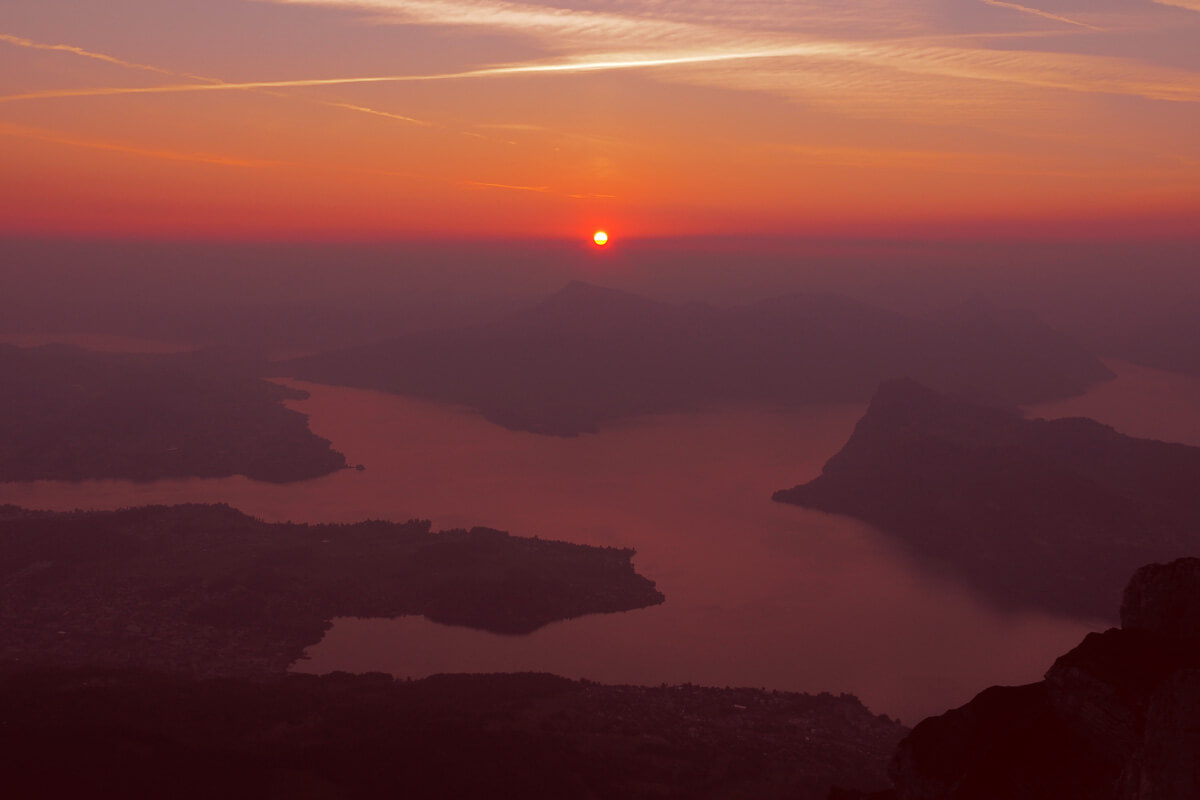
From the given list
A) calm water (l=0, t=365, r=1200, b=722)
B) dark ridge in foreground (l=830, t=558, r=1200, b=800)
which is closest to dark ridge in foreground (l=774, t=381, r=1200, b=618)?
calm water (l=0, t=365, r=1200, b=722)

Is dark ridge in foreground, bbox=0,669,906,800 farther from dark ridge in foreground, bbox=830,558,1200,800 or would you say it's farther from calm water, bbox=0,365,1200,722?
dark ridge in foreground, bbox=830,558,1200,800

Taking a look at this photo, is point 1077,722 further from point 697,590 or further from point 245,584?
point 245,584

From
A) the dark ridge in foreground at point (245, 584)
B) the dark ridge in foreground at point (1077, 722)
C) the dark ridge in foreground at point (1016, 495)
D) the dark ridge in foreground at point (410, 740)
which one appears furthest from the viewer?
the dark ridge in foreground at point (1016, 495)

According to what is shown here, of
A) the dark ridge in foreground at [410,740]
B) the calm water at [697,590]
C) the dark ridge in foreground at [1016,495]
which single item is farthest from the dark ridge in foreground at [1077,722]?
the dark ridge in foreground at [1016,495]

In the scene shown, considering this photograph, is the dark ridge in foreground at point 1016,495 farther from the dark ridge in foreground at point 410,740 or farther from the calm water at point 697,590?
the dark ridge in foreground at point 410,740

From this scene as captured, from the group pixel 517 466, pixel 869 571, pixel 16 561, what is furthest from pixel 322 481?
pixel 869 571

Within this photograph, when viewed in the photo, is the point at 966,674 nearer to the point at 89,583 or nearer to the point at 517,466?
the point at 89,583
